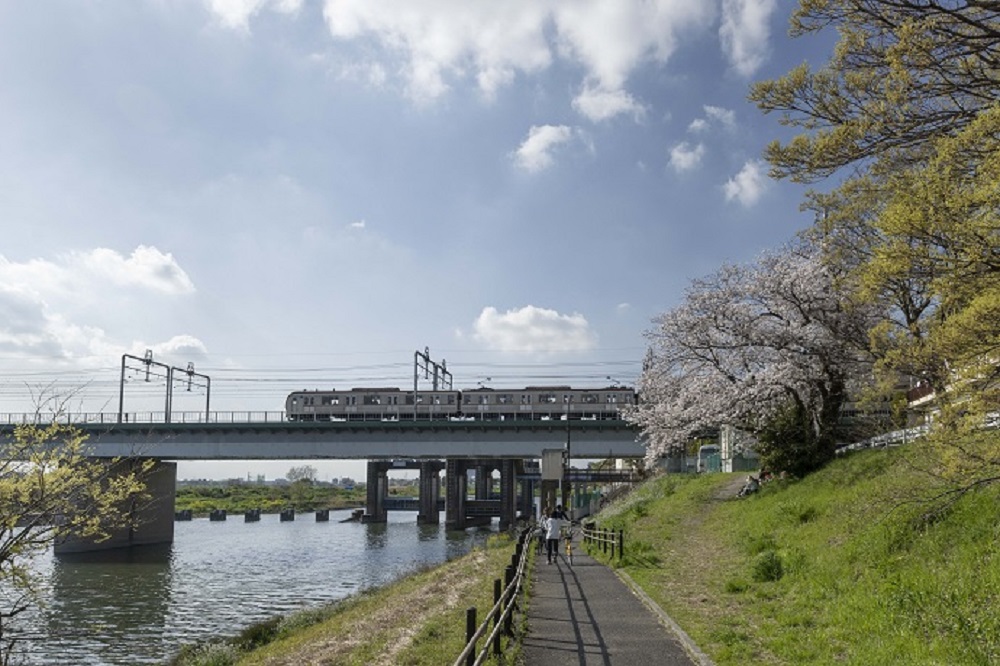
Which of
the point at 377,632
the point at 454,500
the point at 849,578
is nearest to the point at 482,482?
the point at 454,500

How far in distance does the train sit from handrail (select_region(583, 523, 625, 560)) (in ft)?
96.7

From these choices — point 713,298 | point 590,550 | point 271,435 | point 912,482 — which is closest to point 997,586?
point 912,482

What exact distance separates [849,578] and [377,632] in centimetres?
882

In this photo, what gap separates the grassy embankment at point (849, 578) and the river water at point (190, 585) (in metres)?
9.65

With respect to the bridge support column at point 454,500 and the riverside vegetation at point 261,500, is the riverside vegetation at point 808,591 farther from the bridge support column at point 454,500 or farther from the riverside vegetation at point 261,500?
the riverside vegetation at point 261,500

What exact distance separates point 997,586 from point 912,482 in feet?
22.7

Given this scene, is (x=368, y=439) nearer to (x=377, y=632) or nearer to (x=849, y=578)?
(x=377, y=632)

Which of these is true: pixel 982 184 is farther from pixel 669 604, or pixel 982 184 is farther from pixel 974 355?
pixel 669 604

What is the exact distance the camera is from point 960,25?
1009 cm

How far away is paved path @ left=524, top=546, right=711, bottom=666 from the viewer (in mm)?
10336

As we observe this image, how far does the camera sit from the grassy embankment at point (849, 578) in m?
9.12

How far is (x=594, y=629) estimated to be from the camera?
1231cm

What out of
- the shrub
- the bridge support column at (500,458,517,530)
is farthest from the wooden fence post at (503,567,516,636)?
the bridge support column at (500,458,517,530)

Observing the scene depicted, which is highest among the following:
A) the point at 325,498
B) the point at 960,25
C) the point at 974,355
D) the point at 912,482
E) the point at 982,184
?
the point at 960,25
